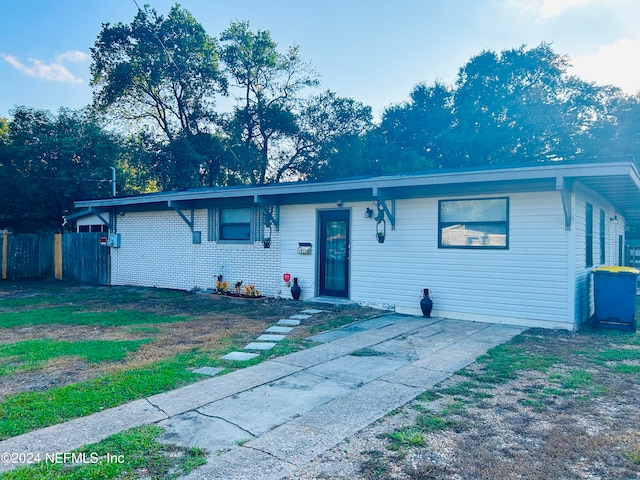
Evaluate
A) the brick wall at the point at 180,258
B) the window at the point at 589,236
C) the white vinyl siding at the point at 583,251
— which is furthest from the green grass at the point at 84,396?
the window at the point at 589,236

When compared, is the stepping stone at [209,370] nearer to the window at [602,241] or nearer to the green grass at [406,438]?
the green grass at [406,438]

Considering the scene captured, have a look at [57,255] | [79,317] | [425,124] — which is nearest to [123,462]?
[79,317]

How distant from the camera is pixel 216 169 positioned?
24.4 meters

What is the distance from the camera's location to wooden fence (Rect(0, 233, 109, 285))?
1456cm

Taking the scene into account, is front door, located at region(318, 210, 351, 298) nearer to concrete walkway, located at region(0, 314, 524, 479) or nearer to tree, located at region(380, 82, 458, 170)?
concrete walkway, located at region(0, 314, 524, 479)

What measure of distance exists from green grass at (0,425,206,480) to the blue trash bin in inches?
278

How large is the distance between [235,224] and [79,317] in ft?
14.3

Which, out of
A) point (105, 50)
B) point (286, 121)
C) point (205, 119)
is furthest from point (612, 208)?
point (105, 50)

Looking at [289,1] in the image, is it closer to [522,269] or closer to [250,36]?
[522,269]

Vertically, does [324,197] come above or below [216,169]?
below

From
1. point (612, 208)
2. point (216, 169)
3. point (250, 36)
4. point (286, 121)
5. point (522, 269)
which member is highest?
point (250, 36)

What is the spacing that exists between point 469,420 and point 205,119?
2460cm

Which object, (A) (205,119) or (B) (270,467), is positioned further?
(A) (205,119)

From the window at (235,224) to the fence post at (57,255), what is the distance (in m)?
7.53
